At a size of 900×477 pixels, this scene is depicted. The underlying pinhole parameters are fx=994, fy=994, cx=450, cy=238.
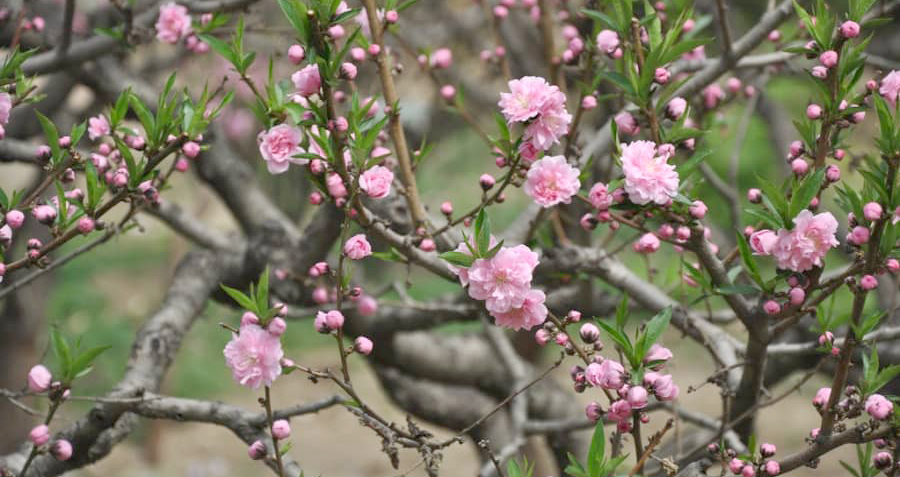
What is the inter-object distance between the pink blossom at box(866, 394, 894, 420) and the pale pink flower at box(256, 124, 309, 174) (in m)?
0.85

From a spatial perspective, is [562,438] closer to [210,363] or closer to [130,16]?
[130,16]

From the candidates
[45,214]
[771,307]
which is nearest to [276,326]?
[45,214]

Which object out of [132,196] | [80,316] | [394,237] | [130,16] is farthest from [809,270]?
[80,316]

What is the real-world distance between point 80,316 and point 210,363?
103 centimetres

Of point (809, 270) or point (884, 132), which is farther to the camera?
point (809, 270)

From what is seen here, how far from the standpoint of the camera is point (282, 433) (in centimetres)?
144

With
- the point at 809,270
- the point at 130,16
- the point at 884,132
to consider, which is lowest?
the point at 809,270

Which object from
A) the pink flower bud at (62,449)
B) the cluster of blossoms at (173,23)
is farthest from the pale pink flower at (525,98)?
the cluster of blossoms at (173,23)

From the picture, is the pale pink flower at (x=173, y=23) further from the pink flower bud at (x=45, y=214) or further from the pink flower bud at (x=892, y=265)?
the pink flower bud at (x=892, y=265)

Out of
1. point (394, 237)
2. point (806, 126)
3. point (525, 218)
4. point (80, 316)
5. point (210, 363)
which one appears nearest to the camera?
point (806, 126)

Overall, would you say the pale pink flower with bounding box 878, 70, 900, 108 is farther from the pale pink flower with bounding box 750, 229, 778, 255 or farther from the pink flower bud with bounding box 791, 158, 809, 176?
the pale pink flower with bounding box 750, 229, 778, 255

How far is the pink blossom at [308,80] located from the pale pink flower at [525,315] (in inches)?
16.0

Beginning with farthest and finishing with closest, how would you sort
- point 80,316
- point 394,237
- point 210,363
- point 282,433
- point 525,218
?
point 210,363, point 80,316, point 525,218, point 394,237, point 282,433

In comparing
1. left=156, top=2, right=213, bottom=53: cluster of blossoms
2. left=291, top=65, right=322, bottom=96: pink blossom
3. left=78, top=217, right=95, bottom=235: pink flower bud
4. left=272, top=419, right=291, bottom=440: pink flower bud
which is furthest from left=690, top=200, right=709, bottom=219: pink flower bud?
left=156, top=2, right=213, bottom=53: cluster of blossoms
